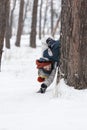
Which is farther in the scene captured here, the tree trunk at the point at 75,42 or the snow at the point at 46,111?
the tree trunk at the point at 75,42

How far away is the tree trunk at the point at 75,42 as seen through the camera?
622cm

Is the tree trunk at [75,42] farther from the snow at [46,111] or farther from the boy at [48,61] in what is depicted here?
the boy at [48,61]

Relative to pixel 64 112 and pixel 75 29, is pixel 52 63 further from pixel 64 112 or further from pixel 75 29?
pixel 64 112

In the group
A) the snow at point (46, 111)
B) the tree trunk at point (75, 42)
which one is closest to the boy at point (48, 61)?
the snow at point (46, 111)

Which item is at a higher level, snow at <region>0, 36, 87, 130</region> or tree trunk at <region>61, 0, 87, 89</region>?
tree trunk at <region>61, 0, 87, 89</region>

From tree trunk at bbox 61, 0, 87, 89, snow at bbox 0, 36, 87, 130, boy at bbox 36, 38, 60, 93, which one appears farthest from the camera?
boy at bbox 36, 38, 60, 93

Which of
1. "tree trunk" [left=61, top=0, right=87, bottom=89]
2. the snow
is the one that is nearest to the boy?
the snow

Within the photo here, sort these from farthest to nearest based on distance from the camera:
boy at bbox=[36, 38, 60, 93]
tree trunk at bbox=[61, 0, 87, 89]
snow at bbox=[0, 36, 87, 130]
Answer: boy at bbox=[36, 38, 60, 93] < tree trunk at bbox=[61, 0, 87, 89] < snow at bbox=[0, 36, 87, 130]

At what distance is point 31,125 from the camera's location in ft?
16.4

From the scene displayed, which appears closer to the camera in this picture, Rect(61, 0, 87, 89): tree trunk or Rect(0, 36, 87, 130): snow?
Rect(0, 36, 87, 130): snow

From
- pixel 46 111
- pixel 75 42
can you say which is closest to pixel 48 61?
pixel 75 42

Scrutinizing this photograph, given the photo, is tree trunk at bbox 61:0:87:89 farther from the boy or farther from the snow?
the boy

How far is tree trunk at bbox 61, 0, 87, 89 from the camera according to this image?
6.22 meters

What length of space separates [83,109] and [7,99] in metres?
1.84
